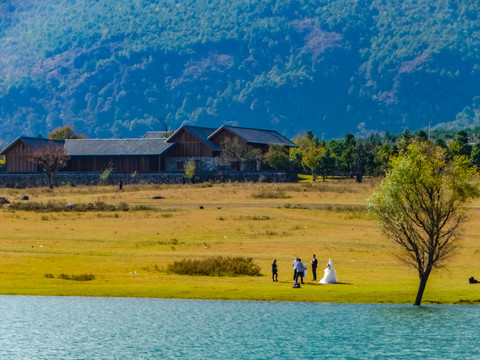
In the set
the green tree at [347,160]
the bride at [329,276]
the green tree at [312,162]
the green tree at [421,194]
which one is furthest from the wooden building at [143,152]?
the green tree at [421,194]

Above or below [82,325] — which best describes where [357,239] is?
above

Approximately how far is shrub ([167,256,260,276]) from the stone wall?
79.8 m

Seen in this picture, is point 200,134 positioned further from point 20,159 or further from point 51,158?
point 20,159

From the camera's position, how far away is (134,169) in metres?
148

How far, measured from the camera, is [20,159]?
15262cm

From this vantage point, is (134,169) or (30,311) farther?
(134,169)

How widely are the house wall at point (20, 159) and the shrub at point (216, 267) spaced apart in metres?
105

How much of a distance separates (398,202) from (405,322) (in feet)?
18.4

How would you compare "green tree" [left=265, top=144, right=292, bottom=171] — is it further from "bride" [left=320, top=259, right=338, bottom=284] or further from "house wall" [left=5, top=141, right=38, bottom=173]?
"bride" [left=320, top=259, right=338, bottom=284]

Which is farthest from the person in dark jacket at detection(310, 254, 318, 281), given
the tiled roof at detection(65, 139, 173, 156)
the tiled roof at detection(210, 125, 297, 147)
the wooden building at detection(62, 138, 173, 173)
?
the tiled roof at detection(210, 125, 297, 147)

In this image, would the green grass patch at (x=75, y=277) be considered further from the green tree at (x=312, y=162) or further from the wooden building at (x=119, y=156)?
the green tree at (x=312, y=162)

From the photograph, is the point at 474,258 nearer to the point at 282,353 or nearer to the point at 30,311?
the point at 282,353

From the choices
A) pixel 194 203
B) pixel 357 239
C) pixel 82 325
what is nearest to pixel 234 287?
pixel 82 325

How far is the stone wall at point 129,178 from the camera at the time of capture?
440ft
